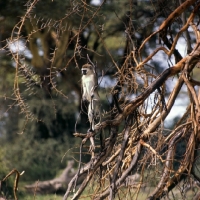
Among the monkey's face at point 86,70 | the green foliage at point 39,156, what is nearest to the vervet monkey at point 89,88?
the monkey's face at point 86,70

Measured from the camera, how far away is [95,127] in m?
1.45

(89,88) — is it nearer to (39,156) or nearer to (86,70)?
(86,70)

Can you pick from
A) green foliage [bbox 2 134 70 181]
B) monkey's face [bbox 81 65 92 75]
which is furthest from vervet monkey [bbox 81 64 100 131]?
green foliage [bbox 2 134 70 181]

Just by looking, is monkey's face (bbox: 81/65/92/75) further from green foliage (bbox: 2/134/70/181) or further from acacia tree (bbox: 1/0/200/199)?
green foliage (bbox: 2/134/70/181)

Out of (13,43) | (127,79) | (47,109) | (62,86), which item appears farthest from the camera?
(47,109)

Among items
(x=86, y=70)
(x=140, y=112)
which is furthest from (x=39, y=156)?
(x=140, y=112)

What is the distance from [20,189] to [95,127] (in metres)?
2.72

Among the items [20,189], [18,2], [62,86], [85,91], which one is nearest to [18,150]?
[20,189]

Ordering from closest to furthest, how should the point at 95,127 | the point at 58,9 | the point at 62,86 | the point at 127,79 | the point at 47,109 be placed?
the point at 95,127, the point at 127,79, the point at 58,9, the point at 62,86, the point at 47,109

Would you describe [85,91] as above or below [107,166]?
above

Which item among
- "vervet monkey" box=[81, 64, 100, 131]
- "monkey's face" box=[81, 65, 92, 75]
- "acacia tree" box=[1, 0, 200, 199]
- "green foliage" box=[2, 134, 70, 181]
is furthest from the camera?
"green foliage" box=[2, 134, 70, 181]

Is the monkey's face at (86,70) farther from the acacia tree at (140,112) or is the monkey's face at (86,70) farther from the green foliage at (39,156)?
the green foliage at (39,156)

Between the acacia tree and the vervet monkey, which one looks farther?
the vervet monkey

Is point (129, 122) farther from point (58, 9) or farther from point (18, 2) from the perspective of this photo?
point (18, 2)
